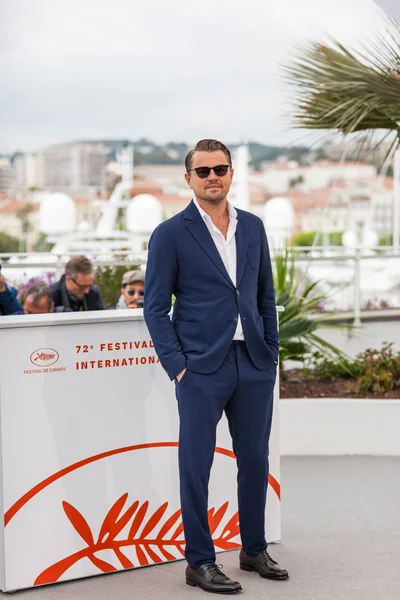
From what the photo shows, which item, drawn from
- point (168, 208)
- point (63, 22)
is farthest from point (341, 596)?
point (63, 22)

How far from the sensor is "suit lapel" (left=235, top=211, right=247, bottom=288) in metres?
3.68

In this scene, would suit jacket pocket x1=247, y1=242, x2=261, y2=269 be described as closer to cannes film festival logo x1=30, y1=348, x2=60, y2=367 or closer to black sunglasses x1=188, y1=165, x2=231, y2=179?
black sunglasses x1=188, y1=165, x2=231, y2=179

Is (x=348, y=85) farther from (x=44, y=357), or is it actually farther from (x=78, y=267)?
(x=44, y=357)

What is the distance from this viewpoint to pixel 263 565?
383 centimetres

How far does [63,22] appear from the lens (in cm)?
16588

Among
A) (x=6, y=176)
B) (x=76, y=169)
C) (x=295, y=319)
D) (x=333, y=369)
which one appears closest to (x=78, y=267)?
(x=295, y=319)

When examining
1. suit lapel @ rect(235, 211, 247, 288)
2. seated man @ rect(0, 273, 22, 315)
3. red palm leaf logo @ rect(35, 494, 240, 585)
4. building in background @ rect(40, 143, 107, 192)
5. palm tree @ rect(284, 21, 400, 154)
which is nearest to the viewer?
suit lapel @ rect(235, 211, 247, 288)

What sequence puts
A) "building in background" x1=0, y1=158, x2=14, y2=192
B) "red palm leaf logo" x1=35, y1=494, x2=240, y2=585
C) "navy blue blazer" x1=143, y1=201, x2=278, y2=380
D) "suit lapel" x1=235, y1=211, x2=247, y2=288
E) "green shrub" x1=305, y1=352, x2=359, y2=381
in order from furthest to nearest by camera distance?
1. "building in background" x1=0, y1=158, x2=14, y2=192
2. "green shrub" x1=305, y1=352, x2=359, y2=381
3. "red palm leaf logo" x1=35, y1=494, x2=240, y2=585
4. "suit lapel" x1=235, y1=211, x2=247, y2=288
5. "navy blue blazer" x1=143, y1=201, x2=278, y2=380

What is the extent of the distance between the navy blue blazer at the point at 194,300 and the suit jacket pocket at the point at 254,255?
0.08ft

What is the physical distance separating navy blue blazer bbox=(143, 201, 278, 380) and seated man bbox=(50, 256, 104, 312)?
3094 mm

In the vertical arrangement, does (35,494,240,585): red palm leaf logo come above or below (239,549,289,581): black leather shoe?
above

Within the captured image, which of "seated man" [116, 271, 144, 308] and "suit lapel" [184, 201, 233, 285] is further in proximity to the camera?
"seated man" [116, 271, 144, 308]

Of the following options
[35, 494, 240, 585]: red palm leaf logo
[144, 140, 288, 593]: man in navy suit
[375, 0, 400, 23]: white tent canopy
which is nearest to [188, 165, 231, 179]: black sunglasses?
[144, 140, 288, 593]: man in navy suit

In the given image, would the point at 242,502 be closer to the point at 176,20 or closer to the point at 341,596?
the point at 341,596
